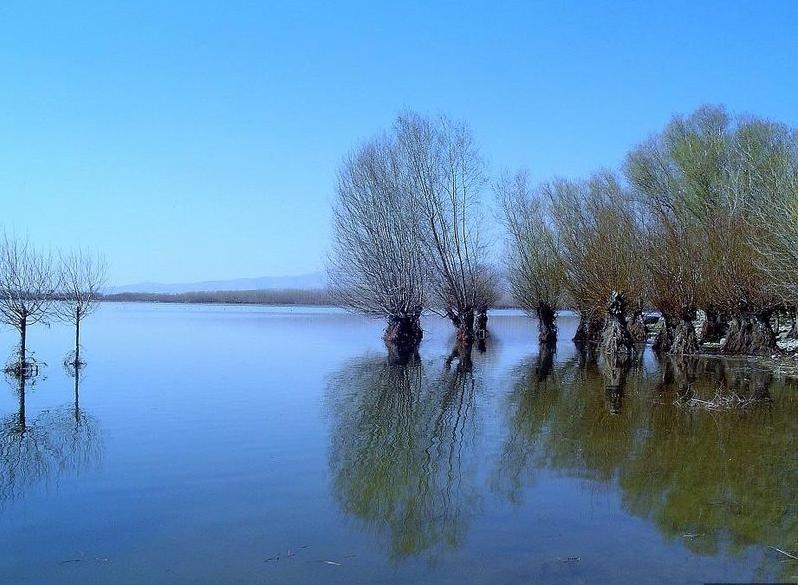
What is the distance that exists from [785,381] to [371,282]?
20.0 meters

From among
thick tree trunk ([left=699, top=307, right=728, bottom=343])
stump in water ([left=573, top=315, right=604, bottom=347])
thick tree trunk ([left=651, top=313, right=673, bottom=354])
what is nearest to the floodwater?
thick tree trunk ([left=651, top=313, right=673, bottom=354])

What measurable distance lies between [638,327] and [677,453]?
83.2 ft

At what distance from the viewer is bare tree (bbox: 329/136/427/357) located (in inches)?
1346

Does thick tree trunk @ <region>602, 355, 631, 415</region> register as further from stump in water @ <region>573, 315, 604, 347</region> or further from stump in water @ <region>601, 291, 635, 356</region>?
stump in water @ <region>573, 315, 604, 347</region>

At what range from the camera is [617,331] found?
2775 cm

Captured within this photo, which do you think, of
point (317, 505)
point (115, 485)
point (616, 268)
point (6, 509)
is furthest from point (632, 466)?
point (616, 268)

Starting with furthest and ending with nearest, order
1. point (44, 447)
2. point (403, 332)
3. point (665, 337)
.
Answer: point (403, 332), point (665, 337), point (44, 447)

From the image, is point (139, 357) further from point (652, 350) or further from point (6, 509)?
point (652, 350)

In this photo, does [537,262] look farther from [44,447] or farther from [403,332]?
[44,447]

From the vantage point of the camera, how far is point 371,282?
1348 inches

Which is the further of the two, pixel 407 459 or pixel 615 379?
pixel 615 379

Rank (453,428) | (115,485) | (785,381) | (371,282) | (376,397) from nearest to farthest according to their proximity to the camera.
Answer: (115,485), (453,428), (376,397), (785,381), (371,282)

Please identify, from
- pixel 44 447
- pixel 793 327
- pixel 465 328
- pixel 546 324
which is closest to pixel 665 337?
pixel 793 327

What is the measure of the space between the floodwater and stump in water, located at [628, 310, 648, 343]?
1554 cm
